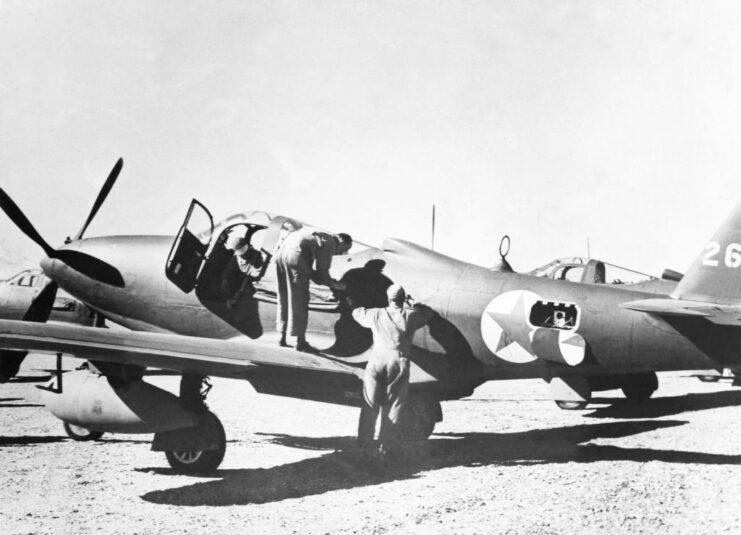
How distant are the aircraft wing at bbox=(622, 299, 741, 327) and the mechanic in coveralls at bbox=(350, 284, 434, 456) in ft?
7.49

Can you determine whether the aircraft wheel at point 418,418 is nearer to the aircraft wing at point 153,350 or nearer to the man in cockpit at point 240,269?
the aircraft wing at point 153,350

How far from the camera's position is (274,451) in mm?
7871

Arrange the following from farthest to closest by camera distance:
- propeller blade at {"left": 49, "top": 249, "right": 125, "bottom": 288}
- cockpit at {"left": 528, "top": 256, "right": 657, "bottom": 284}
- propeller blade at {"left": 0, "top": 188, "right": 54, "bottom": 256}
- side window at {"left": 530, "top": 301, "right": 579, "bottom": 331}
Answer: cockpit at {"left": 528, "top": 256, "right": 657, "bottom": 284}
propeller blade at {"left": 0, "top": 188, "right": 54, "bottom": 256}
propeller blade at {"left": 49, "top": 249, "right": 125, "bottom": 288}
side window at {"left": 530, "top": 301, "right": 579, "bottom": 331}

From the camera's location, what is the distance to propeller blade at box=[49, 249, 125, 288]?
9.05m

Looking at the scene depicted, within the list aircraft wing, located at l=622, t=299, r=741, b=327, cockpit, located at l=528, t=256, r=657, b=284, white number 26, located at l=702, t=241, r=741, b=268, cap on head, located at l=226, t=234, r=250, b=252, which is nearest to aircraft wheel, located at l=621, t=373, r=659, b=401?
cockpit, located at l=528, t=256, r=657, b=284

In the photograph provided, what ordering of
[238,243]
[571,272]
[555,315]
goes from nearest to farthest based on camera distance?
[555,315] < [238,243] < [571,272]

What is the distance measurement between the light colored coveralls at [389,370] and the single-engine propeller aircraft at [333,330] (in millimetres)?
455

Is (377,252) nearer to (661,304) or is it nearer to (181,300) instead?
(181,300)

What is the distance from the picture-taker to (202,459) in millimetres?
6773

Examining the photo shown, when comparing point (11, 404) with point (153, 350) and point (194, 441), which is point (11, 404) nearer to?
point (194, 441)

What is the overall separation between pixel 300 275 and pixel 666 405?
29.0ft

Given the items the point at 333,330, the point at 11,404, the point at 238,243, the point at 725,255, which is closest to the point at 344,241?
the point at 333,330

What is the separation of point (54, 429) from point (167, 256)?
2.90 meters

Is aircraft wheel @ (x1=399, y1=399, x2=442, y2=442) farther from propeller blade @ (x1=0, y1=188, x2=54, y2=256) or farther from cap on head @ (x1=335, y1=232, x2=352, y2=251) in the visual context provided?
propeller blade @ (x1=0, y1=188, x2=54, y2=256)
